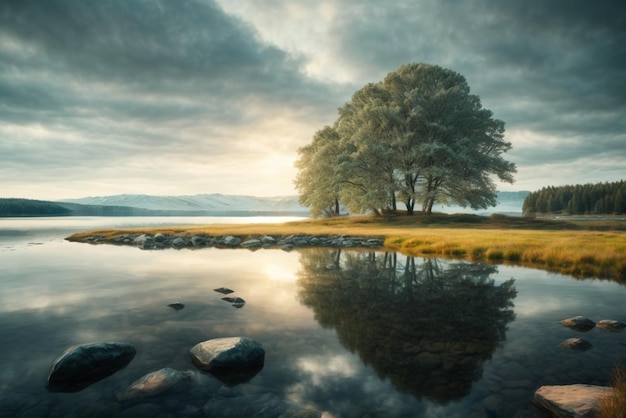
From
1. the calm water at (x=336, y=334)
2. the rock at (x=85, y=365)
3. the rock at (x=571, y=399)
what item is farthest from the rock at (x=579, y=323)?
the rock at (x=85, y=365)

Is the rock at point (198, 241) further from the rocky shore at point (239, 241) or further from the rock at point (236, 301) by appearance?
the rock at point (236, 301)

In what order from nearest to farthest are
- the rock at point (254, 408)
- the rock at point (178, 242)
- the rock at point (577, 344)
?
the rock at point (254, 408)
the rock at point (577, 344)
the rock at point (178, 242)

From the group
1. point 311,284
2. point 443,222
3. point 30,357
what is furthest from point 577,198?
point 30,357

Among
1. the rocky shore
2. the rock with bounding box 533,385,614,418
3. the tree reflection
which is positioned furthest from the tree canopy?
the rock with bounding box 533,385,614,418

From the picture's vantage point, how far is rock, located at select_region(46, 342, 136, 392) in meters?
5.71

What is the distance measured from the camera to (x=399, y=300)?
1116cm

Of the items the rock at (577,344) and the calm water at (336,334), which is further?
the rock at (577,344)

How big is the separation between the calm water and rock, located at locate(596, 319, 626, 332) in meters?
0.44

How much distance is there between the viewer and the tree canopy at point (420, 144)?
42281mm

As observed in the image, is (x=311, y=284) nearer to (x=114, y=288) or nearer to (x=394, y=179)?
(x=114, y=288)

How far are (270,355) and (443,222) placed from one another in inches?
1577

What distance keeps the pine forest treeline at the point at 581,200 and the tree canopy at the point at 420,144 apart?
3328 inches

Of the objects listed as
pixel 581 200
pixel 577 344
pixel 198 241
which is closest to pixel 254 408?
pixel 577 344

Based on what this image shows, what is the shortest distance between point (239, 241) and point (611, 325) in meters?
28.5
